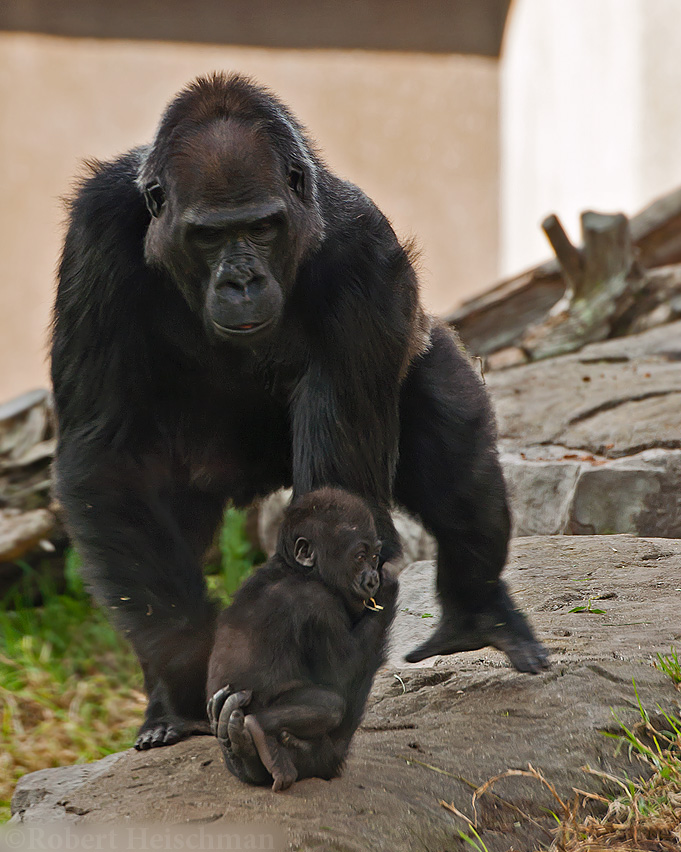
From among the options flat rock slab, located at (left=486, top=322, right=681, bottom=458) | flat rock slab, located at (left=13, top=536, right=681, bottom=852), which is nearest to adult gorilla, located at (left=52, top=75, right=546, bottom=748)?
flat rock slab, located at (left=13, top=536, right=681, bottom=852)

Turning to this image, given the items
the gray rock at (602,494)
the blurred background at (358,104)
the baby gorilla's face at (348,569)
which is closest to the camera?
the baby gorilla's face at (348,569)

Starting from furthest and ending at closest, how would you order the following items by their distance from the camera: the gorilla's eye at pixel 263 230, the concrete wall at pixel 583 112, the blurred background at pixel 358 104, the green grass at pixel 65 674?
the blurred background at pixel 358 104 < the concrete wall at pixel 583 112 < the green grass at pixel 65 674 < the gorilla's eye at pixel 263 230

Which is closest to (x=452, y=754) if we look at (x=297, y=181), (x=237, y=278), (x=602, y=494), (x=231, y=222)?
(x=237, y=278)

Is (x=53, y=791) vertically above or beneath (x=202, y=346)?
beneath

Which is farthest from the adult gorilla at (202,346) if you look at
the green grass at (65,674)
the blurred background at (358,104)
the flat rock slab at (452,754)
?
the blurred background at (358,104)

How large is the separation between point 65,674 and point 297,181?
3039 millimetres

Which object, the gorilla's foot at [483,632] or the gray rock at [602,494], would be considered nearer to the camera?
the gorilla's foot at [483,632]

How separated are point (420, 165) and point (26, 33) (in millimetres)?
3697

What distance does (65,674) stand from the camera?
4625 mm

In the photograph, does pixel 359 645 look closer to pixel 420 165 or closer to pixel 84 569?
pixel 84 569

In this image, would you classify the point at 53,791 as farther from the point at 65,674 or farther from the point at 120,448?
the point at 65,674

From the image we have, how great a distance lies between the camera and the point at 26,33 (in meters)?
8.74

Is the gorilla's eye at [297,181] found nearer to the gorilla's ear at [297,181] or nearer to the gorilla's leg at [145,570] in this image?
the gorilla's ear at [297,181]

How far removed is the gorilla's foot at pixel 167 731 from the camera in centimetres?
253
